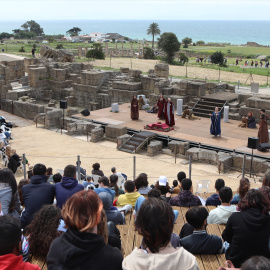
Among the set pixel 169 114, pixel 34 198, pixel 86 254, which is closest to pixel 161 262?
pixel 86 254

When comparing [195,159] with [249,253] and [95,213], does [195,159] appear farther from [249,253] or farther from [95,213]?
[95,213]

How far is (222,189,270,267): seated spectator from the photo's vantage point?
17.1 ft

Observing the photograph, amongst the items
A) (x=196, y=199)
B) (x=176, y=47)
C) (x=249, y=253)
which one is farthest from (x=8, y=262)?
(x=176, y=47)

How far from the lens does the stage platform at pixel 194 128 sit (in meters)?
18.3

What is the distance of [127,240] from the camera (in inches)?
241

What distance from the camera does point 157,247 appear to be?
12.7 feet

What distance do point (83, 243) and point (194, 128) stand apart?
17.2 meters

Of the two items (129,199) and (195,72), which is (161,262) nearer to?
(129,199)

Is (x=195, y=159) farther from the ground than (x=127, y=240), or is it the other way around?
(x=127, y=240)

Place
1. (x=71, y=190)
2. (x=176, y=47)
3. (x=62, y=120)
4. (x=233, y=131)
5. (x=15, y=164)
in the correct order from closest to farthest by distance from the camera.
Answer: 1. (x=71, y=190)
2. (x=15, y=164)
3. (x=233, y=131)
4. (x=62, y=120)
5. (x=176, y=47)

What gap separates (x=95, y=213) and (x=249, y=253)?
7.28 feet

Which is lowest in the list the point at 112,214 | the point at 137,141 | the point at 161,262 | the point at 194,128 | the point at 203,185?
the point at 203,185

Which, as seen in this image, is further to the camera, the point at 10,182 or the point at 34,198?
the point at 34,198

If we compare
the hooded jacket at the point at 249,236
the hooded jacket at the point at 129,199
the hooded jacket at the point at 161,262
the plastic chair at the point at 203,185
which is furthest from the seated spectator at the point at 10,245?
the plastic chair at the point at 203,185
